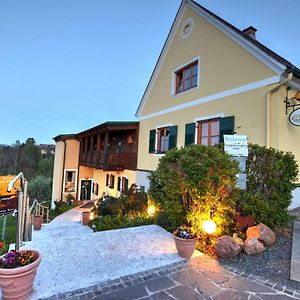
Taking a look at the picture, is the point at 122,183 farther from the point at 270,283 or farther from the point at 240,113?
the point at 270,283

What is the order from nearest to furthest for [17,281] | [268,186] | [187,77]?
[17,281], [268,186], [187,77]

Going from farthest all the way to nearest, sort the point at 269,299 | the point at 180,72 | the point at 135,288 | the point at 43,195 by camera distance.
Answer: the point at 43,195
the point at 180,72
the point at 135,288
the point at 269,299

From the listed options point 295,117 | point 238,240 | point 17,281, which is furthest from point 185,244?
point 295,117

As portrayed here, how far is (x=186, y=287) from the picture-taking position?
311 centimetres

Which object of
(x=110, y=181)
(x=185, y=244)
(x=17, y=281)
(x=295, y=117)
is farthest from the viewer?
(x=110, y=181)

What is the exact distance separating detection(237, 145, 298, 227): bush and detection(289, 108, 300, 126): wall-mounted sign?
1948 millimetres

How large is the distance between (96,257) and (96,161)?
11844 mm

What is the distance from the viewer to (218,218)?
189 inches

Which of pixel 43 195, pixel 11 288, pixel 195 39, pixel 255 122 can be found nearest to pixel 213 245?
pixel 11 288

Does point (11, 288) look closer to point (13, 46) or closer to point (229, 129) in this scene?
point (229, 129)

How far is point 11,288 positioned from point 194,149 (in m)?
3.66

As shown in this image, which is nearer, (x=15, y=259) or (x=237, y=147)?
(x=15, y=259)

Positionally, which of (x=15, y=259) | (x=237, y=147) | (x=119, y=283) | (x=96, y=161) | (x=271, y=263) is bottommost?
(x=119, y=283)

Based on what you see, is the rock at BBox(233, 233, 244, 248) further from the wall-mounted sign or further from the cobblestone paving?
the wall-mounted sign
